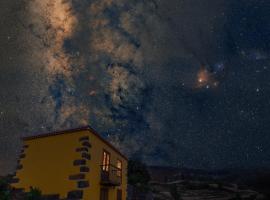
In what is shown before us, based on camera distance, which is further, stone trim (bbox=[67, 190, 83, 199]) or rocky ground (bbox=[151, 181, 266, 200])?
rocky ground (bbox=[151, 181, 266, 200])

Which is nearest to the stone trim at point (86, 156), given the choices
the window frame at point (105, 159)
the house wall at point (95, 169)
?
the house wall at point (95, 169)

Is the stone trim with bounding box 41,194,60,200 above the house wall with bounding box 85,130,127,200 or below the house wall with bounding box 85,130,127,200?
below

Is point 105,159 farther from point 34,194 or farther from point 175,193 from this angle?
point 175,193

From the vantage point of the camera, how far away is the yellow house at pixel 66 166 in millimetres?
12945

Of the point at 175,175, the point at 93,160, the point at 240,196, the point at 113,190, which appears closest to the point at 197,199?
the point at 240,196

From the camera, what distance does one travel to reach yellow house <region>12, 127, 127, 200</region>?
12.9 meters

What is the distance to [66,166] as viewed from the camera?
1341 cm

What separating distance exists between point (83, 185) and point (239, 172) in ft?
156

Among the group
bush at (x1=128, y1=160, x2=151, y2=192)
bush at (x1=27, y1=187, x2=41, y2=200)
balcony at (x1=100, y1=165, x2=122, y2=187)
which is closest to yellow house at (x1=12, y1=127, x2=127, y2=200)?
balcony at (x1=100, y1=165, x2=122, y2=187)

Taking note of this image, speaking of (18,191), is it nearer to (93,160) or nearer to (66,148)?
(66,148)

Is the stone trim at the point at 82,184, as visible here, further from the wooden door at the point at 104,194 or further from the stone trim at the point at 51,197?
the wooden door at the point at 104,194

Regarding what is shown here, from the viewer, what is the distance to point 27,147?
15.4 m

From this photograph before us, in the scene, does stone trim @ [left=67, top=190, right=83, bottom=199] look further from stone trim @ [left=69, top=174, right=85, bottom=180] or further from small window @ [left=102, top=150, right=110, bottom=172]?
small window @ [left=102, top=150, right=110, bottom=172]

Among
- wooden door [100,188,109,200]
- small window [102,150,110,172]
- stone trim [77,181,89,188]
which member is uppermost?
small window [102,150,110,172]
